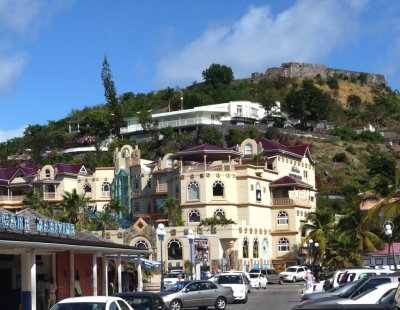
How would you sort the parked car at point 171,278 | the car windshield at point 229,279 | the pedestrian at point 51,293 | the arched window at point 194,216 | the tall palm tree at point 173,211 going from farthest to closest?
the arched window at point 194,216 → the tall palm tree at point 173,211 → the parked car at point 171,278 → the car windshield at point 229,279 → the pedestrian at point 51,293

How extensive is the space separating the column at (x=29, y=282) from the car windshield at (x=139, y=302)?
462cm

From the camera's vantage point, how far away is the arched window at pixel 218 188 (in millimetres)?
78500

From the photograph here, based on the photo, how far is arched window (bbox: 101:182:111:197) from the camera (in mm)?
94787

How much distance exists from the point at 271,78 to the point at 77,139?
56486 millimetres

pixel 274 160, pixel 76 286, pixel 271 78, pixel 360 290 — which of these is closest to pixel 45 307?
pixel 76 286

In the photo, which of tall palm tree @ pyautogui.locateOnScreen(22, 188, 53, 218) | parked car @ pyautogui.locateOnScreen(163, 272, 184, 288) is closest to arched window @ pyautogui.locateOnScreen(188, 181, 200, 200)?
tall palm tree @ pyautogui.locateOnScreen(22, 188, 53, 218)

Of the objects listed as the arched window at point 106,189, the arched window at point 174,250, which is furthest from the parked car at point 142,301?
the arched window at point 106,189

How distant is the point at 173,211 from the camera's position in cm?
7781

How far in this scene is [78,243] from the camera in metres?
30.5

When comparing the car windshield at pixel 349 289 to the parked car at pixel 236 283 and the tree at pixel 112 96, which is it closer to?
the parked car at pixel 236 283

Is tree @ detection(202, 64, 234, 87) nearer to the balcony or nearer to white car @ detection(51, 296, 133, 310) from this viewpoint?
the balcony

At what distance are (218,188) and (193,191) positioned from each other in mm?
2484

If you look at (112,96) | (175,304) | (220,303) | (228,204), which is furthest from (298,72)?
(175,304)

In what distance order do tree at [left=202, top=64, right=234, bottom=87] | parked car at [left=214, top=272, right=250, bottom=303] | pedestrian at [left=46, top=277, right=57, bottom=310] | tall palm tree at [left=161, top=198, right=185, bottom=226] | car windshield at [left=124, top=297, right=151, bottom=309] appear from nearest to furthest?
car windshield at [left=124, top=297, right=151, bottom=309] → pedestrian at [left=46, top=277, right=57, bottom=310] → parked car at [left=214, top=272, right=250, bottom=303] → tall palm tree at [left=161, top=198, right=185, bottom=226] → tree at [left=202, top=64, right=234, bottom=87]
